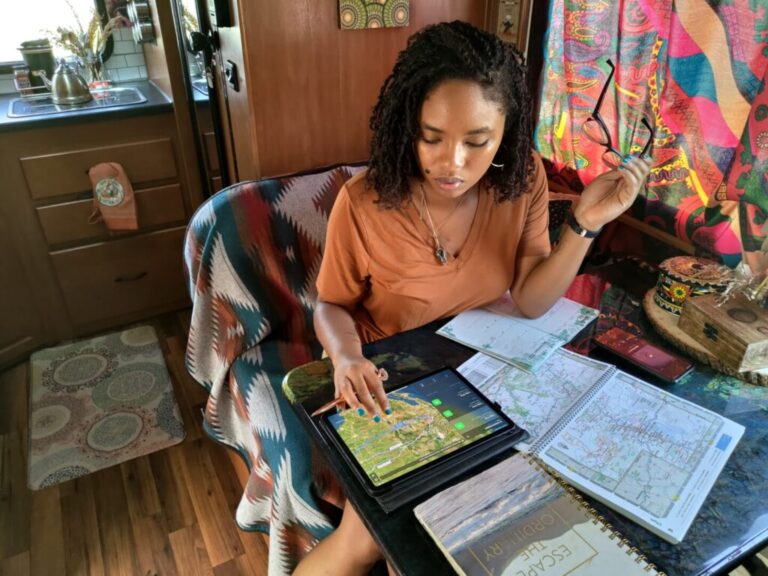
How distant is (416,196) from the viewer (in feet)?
3.74

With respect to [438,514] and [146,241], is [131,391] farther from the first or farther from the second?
[438,514]

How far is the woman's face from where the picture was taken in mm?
923

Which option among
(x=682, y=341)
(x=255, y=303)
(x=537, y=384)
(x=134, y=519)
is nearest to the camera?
(x=537, y=384)

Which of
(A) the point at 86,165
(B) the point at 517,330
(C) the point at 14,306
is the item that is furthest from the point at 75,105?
(B) the point at 517,330

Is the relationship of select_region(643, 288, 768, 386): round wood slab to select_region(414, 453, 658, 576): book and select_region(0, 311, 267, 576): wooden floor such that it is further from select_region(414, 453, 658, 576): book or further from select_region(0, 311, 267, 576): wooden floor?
select_region(0, 311, 267, 576): wooden floor

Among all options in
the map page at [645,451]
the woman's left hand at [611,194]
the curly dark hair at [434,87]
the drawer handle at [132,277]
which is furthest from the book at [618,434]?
the drawer handle at [132,277]

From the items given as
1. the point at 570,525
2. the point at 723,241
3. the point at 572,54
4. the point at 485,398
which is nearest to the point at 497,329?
the point at 485,398

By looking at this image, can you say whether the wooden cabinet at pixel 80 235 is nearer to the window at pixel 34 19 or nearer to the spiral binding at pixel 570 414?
the window at pixel 34 19

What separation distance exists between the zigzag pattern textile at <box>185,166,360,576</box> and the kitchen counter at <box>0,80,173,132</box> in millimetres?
905

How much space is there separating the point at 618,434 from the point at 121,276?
2.14 meters

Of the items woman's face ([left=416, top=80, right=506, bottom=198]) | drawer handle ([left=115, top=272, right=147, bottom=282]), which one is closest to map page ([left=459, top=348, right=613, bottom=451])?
woman's face ([left=416, top=80, right=506, bottom=198])

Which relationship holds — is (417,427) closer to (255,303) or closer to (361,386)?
(361,386)

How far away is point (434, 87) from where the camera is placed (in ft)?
3.09

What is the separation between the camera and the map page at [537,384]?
860 mm
